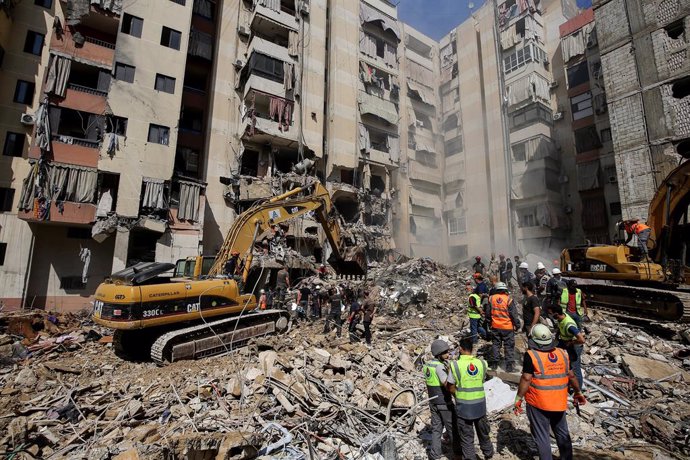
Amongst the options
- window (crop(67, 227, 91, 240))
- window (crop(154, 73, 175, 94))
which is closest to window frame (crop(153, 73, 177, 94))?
window (crop(154, 73, 175, 94))

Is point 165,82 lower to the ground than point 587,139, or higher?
higher

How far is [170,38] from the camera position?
63.0ft

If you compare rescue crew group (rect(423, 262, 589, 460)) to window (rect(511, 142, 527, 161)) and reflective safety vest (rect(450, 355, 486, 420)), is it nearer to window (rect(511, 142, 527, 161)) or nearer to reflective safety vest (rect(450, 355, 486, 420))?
reflective safety vest (rect(450, 355, 486, 420))

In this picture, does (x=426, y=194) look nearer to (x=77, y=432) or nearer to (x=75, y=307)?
(x=75, y=307)

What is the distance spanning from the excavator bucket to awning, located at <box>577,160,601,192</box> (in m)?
21.8

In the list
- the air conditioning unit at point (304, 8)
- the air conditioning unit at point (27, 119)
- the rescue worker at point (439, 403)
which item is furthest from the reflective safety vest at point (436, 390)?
the air conditioning unit at point (304, 8)

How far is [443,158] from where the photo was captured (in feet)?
116

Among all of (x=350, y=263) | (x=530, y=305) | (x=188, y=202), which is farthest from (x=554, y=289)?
(x=188, y=202)

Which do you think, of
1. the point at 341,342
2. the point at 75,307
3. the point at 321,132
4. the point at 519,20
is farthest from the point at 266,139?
the point at 519,20

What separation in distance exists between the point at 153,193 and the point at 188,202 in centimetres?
177

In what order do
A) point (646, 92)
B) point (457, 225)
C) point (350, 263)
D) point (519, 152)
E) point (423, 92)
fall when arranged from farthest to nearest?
point (423, 92) < point (457, 225) < point (519, 152) < point (646, 92) < point (350, 263)

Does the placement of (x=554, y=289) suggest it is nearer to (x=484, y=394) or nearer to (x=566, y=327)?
(x=566, y=327)

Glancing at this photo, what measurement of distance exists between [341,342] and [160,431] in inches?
191

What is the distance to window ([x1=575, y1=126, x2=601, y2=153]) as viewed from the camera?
24156mm
